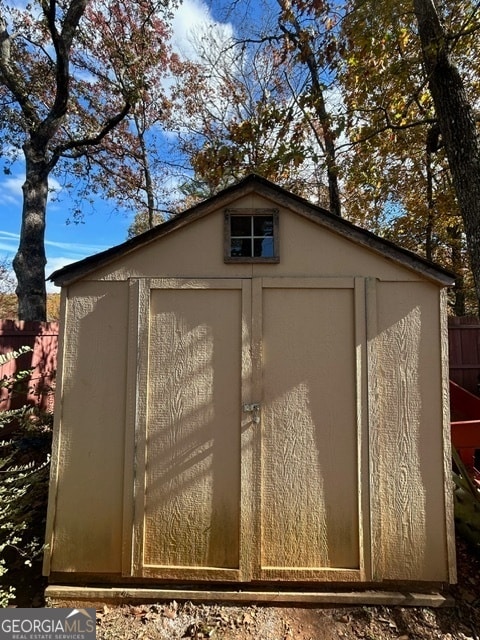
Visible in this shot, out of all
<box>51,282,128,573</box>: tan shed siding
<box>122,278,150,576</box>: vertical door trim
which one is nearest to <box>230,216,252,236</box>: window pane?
<box>122,278,150,576</box>: vertical door trim

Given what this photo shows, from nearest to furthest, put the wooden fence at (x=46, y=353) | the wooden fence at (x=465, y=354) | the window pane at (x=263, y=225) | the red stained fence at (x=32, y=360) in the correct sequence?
the window pane at (x=263, y=225) → the red stained fence at (x=32, y=360) → the wooden fence at (x=46, y=353) → the wooden fence at (x=465, y=354)

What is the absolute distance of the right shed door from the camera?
2.48m

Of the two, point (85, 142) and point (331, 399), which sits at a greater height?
point (85, 142)

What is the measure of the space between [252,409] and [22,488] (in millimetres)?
2226

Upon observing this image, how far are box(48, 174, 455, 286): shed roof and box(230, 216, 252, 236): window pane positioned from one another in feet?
0.47

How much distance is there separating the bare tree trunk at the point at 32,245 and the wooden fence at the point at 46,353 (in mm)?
1279

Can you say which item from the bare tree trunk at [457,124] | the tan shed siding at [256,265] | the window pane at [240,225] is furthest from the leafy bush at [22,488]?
the bare tree trunk at [457,124]

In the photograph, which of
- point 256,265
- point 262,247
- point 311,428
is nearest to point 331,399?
point 311,428

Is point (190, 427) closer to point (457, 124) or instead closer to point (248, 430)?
point (248, 430)

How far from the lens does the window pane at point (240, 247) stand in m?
2.64

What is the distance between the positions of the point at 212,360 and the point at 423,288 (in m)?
1.72

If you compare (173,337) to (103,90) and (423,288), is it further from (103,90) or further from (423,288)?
(103,90)

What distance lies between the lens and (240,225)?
2.69m

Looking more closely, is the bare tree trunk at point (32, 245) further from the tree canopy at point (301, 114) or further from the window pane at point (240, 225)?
the window pane at point (240, 225)
